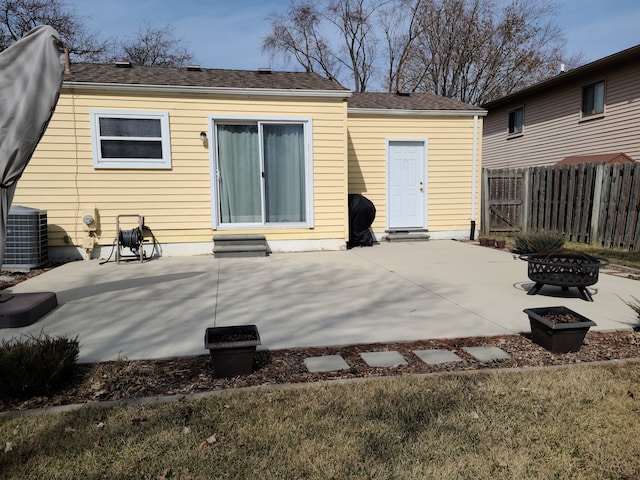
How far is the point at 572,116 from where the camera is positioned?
1348 cm

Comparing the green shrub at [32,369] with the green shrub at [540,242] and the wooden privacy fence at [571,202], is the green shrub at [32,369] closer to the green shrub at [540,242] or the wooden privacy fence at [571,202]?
the green shrub at [540,242]

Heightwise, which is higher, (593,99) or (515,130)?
(593,99)

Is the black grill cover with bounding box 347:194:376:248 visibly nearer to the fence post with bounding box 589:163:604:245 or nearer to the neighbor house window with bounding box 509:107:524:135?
the fence post with bounding box 589:163:604:245

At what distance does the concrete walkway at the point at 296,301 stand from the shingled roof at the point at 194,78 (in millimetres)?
3232

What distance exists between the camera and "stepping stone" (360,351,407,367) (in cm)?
301

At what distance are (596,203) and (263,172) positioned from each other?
22.6ft

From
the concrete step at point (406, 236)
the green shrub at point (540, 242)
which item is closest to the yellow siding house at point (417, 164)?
the concrete step at point (406, 236)

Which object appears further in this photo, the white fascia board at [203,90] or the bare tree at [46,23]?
the bare tree at [46,23]

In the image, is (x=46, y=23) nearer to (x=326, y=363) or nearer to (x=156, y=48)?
(x=156, y=48)

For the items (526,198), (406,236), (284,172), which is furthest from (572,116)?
(284,172)

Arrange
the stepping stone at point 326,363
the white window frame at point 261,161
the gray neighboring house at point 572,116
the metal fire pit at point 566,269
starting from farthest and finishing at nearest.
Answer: the gray neighboring house at point 572,116 < the white window frame at point 261,161 < the metal fire pit at point 566,269 < the stepping stone at point 326,363

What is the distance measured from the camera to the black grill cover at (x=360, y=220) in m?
9.00

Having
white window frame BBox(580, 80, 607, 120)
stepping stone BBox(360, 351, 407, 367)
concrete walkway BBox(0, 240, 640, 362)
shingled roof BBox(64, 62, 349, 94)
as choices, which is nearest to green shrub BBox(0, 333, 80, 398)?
concrete walkway BBox(0, 240, 640, 362)

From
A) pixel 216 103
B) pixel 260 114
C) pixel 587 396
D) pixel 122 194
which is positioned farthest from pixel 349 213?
pixel 587 396
